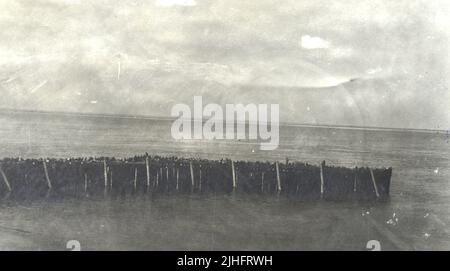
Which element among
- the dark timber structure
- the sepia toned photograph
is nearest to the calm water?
the sepia toned photograph

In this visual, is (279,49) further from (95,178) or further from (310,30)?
(95,178)

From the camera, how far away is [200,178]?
10.3 m

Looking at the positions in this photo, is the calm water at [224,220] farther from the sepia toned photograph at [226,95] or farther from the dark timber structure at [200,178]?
the dark timber structure at [200,178]

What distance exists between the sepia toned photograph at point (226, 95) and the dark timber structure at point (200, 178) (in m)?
0.10

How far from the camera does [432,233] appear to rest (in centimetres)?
896

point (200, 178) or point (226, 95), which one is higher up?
point (226, 95)

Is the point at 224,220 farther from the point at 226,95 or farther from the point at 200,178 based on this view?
the point at 226,95

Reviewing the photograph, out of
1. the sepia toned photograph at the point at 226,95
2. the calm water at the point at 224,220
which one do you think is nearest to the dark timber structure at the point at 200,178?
the sepia toned photograph at the point at 226,95

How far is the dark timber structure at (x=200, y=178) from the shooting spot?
31.9ft

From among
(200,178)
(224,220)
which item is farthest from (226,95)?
(224,220)

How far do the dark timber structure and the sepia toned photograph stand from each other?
100 millimetres

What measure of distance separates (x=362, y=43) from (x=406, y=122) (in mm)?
2145

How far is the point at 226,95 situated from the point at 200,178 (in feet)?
8.00

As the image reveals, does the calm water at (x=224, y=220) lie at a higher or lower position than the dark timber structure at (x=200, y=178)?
lower
